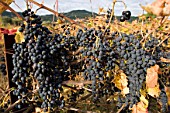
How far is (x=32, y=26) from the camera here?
1913mm

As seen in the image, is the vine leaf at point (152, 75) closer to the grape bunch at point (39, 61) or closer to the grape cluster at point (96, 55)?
the grape cluster at point (96, 55)

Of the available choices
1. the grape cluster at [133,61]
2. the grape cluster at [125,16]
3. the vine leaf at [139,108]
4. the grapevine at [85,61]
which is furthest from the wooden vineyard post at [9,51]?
the grape cluster at [125,16]

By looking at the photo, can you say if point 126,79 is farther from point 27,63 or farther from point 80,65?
point 27,63

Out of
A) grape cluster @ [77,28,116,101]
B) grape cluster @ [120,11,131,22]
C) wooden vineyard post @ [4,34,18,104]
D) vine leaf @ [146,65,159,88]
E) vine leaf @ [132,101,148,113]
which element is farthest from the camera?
grape cluster @ [120,11,131,22]

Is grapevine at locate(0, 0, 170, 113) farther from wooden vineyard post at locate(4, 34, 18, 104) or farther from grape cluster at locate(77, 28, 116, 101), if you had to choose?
wooden vineyard post at locate(4, 34, 18, 104)

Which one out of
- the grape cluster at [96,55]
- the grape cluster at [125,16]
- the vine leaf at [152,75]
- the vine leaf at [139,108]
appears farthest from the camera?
the grape cluster at [125,16]

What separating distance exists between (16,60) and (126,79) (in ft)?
2.64

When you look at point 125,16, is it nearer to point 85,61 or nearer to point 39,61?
point 85,61

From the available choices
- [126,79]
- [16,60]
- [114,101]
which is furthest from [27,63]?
[114,101]

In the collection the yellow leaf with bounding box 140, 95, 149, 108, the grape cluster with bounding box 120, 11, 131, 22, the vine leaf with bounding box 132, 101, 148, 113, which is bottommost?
the vine leaf with bounding box 132, 101, 148, 113

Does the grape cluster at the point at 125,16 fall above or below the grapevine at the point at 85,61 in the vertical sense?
above

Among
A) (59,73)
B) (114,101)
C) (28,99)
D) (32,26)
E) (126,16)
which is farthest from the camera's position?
(114,101)

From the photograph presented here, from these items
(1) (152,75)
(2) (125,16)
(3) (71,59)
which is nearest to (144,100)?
(1) (152,75)

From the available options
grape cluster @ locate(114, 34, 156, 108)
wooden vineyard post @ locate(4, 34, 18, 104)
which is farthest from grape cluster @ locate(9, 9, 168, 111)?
wooden vineyard post @ locate(4, 34, 18, 104)
